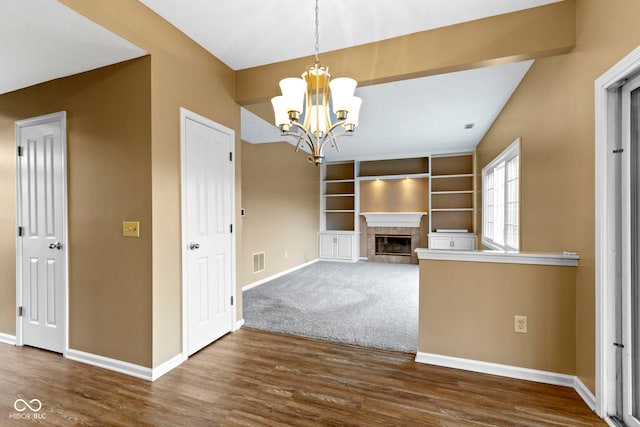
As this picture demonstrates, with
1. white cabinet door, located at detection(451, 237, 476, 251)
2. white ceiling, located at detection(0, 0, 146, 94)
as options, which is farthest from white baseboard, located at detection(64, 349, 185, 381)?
white cabinet door, located at detection(451, 237, 476, 251)

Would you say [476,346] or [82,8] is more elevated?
[82,8]

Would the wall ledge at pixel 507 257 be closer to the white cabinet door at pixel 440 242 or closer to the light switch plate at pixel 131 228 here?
the light switch plate at pixel 131 228

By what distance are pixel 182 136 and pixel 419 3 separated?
6.86 feet

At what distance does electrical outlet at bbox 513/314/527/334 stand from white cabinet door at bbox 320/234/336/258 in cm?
542

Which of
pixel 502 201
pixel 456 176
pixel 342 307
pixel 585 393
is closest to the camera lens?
pixel 585 393

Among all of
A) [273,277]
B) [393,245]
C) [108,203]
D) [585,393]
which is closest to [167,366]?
[108,203]

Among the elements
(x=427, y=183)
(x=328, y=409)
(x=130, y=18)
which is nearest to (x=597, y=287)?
(x=328, y=409)

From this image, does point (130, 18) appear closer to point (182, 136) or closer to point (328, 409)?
point (182, 136)

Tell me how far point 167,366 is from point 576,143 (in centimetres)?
346

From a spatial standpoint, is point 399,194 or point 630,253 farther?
point 399,194

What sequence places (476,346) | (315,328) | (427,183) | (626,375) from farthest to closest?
(427,183) → (315,328) → (476,346) → (626,375)

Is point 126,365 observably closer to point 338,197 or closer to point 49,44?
point 49,44

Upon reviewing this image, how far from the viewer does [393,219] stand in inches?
290

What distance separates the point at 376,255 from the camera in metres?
7.58
